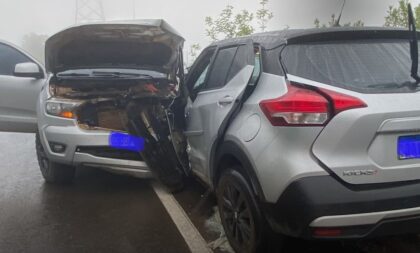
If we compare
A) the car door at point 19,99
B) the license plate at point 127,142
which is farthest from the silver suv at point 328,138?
the car door at point 19,99

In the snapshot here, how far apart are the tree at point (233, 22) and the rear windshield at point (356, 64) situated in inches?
365

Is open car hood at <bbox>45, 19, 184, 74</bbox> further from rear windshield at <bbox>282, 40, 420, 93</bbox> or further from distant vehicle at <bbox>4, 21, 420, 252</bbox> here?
rear windshield at <bbox>282, 40, 420, 93</bbox>

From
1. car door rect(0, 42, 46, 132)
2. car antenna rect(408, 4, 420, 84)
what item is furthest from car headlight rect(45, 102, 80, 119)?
car antenna rect(408, 4, 420, 84)

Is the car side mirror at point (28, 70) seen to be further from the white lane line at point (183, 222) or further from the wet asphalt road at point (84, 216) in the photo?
the white lane line at point (183, 222)

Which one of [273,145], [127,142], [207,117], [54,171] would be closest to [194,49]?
[54,171]

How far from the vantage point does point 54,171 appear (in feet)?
17.2

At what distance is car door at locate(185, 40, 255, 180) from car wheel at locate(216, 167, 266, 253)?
0.37 meters

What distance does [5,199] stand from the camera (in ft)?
15.9

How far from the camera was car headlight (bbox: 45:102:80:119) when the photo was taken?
479cm

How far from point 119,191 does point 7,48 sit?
324 cm

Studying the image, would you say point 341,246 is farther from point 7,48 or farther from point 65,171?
point 7,48

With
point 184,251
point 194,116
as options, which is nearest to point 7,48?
point 194,116

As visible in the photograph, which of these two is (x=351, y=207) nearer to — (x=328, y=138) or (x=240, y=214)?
(x=328, y=138)

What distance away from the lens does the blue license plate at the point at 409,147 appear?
252 centimetres
